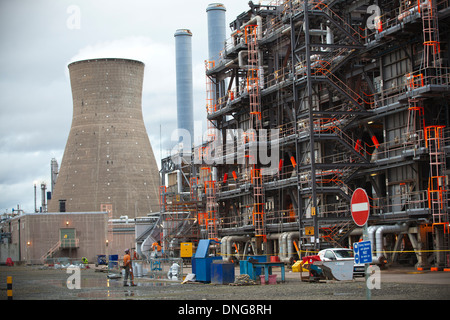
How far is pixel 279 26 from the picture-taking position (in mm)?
49188

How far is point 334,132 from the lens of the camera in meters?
41.0

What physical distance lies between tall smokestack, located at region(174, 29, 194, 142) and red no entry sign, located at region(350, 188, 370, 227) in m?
69.1

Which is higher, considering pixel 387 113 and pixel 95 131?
pixel 95 131

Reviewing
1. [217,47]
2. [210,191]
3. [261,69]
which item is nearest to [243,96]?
[261,69]

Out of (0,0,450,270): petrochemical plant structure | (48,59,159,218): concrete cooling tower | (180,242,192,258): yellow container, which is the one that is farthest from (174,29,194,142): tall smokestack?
(180,242,192,258): yellow container

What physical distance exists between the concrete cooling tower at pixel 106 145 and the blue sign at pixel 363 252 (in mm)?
72720

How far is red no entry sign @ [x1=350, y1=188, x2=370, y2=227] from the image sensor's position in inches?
494

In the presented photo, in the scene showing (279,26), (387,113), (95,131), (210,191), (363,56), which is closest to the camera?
(387,113)

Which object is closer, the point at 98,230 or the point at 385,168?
the point at 385,168

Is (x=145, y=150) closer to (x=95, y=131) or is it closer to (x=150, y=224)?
(x=95, y=131)

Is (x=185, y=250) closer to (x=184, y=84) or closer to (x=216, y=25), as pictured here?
(x=216, y=25)

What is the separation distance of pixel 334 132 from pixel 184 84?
1734 inches
